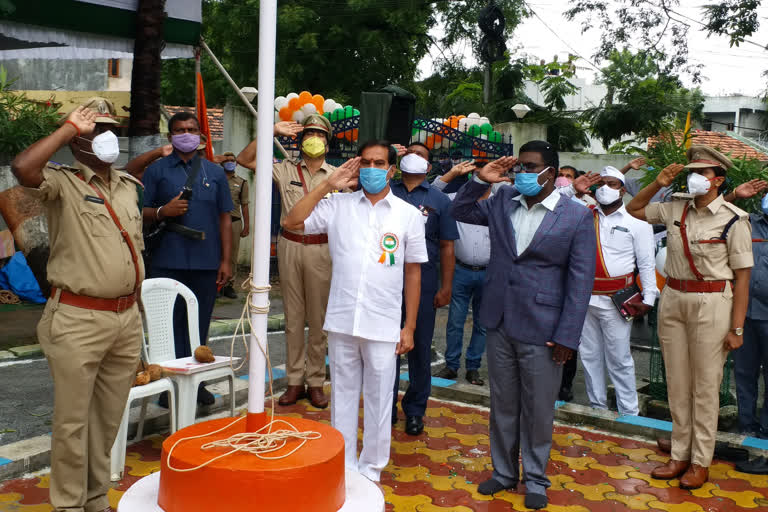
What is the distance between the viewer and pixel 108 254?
3.85 meters

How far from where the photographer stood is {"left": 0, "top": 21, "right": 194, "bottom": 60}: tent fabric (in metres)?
5.42

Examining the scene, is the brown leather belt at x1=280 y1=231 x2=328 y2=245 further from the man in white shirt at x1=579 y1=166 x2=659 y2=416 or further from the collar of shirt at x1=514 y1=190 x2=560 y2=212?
the man in white shirt at x1=579 y1=166 x2=659 y2=416

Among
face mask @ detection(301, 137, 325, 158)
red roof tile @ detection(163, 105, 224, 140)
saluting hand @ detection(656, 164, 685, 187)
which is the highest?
red roof tile @ detection(163, 105, 224, 140)

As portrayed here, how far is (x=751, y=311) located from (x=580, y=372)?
290 centimetres

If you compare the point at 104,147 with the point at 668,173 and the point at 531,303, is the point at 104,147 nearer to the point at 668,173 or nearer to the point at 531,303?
the point at 531,303

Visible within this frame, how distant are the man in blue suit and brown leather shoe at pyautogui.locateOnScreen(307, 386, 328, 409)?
1.79m

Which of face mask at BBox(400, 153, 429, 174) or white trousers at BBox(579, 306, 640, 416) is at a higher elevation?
face mask at BBox(400, 153, 429, 174)

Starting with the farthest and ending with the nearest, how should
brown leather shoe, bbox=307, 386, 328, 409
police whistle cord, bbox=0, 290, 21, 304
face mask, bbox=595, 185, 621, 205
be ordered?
police whistle cord, bbox=0, 290, 21, 304, face mask, bbox=595, 185, 621, 205, brown leather shoe, bbox=307, 386, 328, 409

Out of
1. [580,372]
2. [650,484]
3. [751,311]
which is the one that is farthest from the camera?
[580,372]

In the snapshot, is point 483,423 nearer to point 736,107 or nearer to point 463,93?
point 463,93

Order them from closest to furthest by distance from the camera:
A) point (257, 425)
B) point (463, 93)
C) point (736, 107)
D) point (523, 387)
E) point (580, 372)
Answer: point (257, 425)
point (523, 387)
point (580, 372)
point (463, 93)
point (736, 107)

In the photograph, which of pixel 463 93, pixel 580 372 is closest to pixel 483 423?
pixel 580 372

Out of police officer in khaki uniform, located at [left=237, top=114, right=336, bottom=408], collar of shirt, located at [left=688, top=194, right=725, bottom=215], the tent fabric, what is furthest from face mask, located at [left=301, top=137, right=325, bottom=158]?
collar of shirt, located at [left=688, top=194, right=725, bottom=215]

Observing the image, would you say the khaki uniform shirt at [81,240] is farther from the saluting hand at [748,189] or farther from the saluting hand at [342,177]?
the saluting hand at [748,189]
